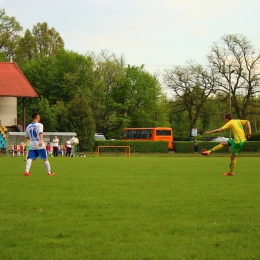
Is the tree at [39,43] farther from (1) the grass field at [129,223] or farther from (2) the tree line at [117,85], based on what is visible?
(1) the grass field at [129,223]

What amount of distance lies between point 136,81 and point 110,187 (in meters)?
69.1

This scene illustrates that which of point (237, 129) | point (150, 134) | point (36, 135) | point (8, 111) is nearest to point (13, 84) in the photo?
point (8, 111)

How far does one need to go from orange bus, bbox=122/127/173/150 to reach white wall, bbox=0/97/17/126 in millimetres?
17131

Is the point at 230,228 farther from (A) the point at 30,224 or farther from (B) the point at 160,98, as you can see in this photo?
(B) the point at 160,98

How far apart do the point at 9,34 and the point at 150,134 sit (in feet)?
97.1

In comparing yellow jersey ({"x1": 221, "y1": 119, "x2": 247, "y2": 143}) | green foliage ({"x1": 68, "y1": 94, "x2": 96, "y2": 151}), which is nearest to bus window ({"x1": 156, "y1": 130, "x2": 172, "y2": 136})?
green foliage ({"x1": 68, "y1": 94, "x2": 96, "y2": 151})

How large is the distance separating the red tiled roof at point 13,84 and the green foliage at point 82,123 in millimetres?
4657

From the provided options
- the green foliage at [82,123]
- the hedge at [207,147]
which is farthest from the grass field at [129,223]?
the hedge at [207,147]

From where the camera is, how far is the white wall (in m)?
60.1

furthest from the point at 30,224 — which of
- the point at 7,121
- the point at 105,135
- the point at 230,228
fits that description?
the point at 105,135

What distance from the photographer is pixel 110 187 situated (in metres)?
13.0

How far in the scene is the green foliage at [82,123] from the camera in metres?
58.4

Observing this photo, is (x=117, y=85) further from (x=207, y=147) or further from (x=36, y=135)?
(x=36, y=135)

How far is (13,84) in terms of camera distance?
60750 millimetres
